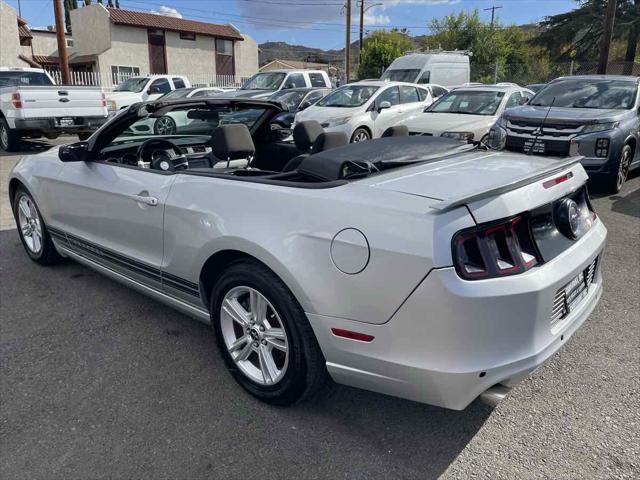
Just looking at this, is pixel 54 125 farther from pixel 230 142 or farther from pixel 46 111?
pixel 230 142

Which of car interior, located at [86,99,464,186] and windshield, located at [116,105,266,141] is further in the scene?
windshield, located at [116,105,266,141]

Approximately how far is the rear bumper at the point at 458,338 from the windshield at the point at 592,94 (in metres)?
6.92

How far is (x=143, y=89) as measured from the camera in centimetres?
1734

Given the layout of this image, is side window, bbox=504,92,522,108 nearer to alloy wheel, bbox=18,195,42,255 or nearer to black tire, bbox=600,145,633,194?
black tire, bbox=600,145,633,194

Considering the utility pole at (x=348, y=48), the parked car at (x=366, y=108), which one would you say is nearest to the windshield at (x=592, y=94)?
the parked car at (x=366, y=108)

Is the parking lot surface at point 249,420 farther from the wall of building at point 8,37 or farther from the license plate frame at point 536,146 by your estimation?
the wall of building at point 8,37

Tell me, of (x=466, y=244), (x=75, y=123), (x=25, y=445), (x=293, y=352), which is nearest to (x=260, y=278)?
(x=293, y=352)

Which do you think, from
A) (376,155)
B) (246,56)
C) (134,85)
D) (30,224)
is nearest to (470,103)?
(376,155)

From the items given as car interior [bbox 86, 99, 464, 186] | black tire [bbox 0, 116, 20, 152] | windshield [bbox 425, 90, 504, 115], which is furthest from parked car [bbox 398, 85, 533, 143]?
black tire [bbox 0, 116, 20, 152]

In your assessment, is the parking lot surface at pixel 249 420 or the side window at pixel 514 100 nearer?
the parking lot surface at pixel 249 420

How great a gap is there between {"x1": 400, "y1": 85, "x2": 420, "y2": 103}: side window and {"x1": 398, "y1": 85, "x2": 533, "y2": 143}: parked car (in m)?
2.16

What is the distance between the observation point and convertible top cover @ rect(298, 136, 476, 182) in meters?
2.60

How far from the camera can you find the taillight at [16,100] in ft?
35.3

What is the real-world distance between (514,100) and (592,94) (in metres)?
2.22
